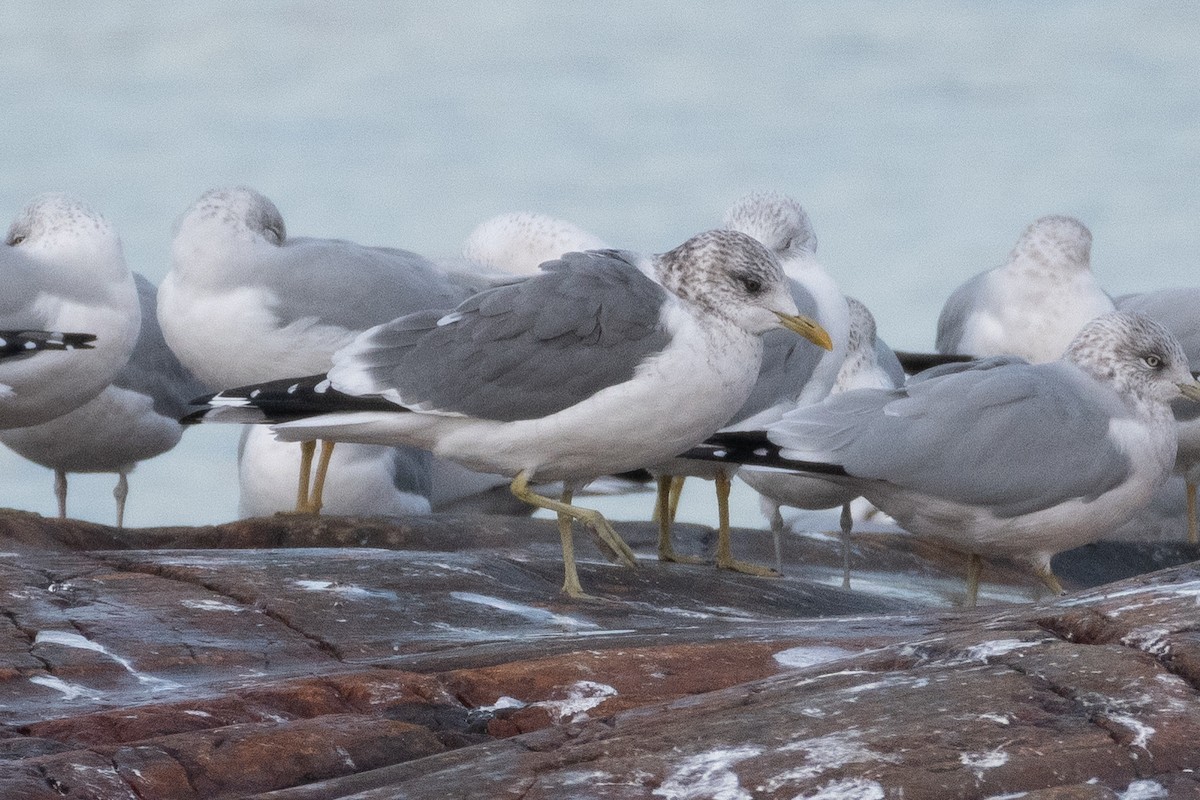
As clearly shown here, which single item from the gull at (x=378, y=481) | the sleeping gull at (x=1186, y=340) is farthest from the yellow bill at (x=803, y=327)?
the sleeping gull at (x=1186, y=340)

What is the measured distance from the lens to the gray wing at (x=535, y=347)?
17.1 feet

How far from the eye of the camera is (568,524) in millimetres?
5258

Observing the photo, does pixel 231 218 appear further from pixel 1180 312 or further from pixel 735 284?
pixel 1180 312

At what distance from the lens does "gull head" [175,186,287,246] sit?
778 cm

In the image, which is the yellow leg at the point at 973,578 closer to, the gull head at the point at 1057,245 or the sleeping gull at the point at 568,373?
the sleeping gull at the point at 568,373

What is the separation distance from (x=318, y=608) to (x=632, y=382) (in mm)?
1139

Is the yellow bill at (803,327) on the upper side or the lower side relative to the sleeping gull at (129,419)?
upper

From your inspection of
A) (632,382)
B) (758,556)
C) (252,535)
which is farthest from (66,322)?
(632,382)

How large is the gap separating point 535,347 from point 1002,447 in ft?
5.17

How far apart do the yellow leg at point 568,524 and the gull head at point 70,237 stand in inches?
135

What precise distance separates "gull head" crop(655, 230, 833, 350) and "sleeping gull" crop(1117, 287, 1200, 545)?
3.75 metres

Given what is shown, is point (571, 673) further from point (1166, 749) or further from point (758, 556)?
point (758, 556)

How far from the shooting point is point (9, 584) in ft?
14.8

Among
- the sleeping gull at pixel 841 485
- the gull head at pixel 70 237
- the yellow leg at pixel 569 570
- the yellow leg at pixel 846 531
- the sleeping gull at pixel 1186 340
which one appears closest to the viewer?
the yellow leg at pixel 569 570
